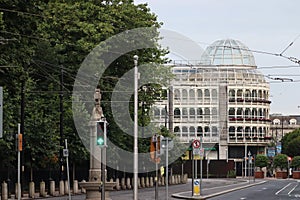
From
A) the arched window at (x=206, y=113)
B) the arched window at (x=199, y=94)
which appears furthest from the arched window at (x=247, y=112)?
the arched window at (x=199, y=94)

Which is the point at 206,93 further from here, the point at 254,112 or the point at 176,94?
the point at 254,112

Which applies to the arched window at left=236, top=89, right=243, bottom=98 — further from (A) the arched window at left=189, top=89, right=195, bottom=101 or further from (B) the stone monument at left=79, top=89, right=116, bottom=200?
(B) the stone monument at left=79, top=89, right=116, bottom=200

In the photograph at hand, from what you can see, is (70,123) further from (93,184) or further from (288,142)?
(288,142)

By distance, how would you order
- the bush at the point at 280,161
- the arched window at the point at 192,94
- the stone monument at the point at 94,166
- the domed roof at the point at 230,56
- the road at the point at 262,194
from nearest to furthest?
the stone monument at the point at 94,166 → the road at the point at 262,194 → the arched window at the point at 192,94 → the domed roof at the point at 230,56 → the bush at the point at 280,161

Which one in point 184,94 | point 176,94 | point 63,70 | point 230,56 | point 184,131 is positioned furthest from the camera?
point 230,56

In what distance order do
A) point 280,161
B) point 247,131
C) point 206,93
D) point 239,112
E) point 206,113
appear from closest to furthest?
point 206,113 → point 206,93 → point 239,112 → point 247,131 → point 280,161

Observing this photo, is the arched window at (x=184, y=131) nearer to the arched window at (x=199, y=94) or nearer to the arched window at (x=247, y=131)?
the arched window at (x=199, y=94)

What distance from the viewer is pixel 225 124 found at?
428 ft

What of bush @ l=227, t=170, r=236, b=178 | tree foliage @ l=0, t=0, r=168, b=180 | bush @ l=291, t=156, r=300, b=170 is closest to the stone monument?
tree foliage @ l=0, t=0, r=168, b=180

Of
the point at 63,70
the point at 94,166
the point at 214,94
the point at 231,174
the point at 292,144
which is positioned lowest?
the point at 231,174

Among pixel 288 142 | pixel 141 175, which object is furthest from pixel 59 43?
pixel 288 142

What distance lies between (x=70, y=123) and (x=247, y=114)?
251ft

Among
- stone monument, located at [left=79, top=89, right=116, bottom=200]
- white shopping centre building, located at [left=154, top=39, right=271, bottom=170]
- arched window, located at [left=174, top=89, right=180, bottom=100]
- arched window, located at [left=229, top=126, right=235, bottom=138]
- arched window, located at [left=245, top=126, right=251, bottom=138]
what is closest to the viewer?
stone monument, located at [left=79, top=89, right=116, bottom=200]

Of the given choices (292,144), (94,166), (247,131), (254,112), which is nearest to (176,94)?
(247,131)
